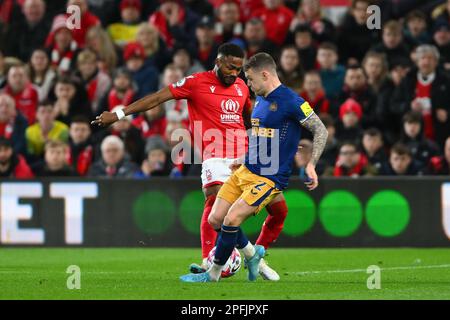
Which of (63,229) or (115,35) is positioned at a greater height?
(115,35)

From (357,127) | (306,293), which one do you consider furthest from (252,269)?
(357,127)

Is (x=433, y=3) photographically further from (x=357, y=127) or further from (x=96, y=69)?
(x=96, y=69)

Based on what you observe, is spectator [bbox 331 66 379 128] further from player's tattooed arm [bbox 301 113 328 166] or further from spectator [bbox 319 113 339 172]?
player's tattooed arm [bbox 301 113 328 166]

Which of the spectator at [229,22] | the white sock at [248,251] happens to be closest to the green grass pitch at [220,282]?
the white sock at [248,251]

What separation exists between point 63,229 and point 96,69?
368cm

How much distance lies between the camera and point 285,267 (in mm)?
12211

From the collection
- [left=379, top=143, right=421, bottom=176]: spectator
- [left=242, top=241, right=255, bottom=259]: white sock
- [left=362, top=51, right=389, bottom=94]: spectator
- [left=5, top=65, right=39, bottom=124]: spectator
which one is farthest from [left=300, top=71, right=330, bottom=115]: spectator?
[left=242, top=241, right=255, bottom=259]: white sock

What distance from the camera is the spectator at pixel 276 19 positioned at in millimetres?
18156

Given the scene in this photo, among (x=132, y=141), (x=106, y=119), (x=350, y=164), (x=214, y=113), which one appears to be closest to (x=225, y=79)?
(x=214, y=113)

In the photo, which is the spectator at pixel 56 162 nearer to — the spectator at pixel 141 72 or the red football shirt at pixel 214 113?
the spectator at pixel 141 72

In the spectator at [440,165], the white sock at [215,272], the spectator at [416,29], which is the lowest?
the white sock at [215,272]

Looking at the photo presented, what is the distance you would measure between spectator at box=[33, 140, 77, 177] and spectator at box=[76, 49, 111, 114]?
1.77 metres

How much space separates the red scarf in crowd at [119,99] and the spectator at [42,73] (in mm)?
1259

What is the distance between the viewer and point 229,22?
718 inches
